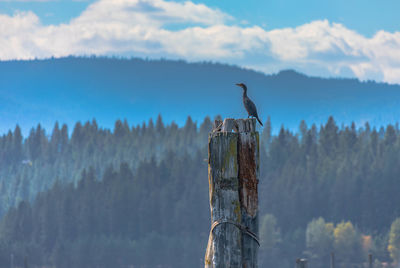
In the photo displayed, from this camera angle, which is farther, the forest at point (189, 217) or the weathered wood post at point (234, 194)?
the forest at point (189, 217)

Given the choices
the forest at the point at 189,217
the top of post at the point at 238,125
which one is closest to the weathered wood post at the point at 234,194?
the top of post at the point at 238,125

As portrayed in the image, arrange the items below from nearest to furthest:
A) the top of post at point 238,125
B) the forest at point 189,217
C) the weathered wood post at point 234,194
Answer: the weathered wood post at point 234,194 < the top of post at point 238,125 < the forest at point 189,217

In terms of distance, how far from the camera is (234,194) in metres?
9.12

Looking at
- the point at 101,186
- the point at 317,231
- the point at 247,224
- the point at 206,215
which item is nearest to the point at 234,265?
the point at 247,224

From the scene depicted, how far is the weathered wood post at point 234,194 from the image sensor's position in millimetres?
9102

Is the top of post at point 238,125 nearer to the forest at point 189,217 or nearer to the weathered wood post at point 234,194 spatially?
the weathered wood post at point 234,194

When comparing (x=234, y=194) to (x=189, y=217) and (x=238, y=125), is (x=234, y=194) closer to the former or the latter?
(x=238, y=125)

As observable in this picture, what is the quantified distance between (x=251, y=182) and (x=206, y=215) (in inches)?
6617

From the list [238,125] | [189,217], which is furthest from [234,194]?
[189,217]

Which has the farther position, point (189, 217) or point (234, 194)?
point (189, 217)

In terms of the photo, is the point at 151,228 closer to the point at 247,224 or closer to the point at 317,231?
the point at 317,231

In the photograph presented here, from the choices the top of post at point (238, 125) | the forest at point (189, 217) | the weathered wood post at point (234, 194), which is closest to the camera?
the weathered wood post at point (234, 194)

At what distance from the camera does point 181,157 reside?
19788 centimetres

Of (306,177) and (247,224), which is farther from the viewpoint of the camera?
(306,177)
